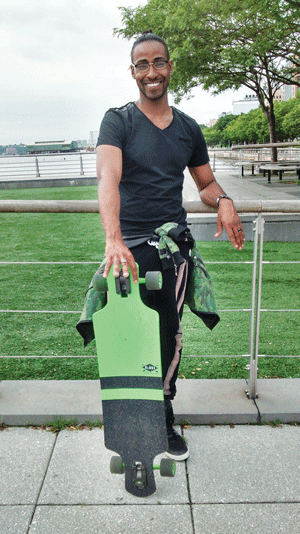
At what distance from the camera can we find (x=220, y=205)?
2.03 meters

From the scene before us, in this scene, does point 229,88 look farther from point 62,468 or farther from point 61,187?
point 62,468

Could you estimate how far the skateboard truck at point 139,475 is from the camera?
1718mm

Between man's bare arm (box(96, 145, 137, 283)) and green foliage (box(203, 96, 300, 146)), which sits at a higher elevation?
green foliage (box(203, 96, 300, 146))

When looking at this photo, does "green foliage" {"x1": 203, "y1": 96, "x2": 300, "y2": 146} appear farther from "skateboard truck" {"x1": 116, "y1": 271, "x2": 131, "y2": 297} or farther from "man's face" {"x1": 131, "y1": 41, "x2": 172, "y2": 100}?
"skateboard truck" {"x1": 116, "y1": 271, "x2": 131, "y2": 297}

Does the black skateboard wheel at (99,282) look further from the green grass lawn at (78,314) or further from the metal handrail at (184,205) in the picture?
the green grass lawn at (78,314)

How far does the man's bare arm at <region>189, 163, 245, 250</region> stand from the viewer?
78.4 inches

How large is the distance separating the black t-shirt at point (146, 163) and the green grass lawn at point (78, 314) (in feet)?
2.81

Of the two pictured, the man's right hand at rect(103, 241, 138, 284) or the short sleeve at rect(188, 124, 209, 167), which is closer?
the man's right hand at rect(103, 241, 138, 284)

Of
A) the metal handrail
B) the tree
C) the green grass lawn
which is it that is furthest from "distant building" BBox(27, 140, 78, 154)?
the metal handrail

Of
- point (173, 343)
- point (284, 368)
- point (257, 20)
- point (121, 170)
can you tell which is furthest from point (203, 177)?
point (257, 20)

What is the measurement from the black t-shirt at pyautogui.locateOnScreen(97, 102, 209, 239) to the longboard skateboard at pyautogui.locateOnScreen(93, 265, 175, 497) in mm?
317

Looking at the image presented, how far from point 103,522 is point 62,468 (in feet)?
1.20

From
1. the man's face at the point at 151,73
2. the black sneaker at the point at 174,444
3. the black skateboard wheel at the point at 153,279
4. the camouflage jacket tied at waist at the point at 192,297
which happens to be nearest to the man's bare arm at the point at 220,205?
the camouflage jacket tied at waist at the point at 192,297

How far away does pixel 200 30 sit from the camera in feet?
44.6
